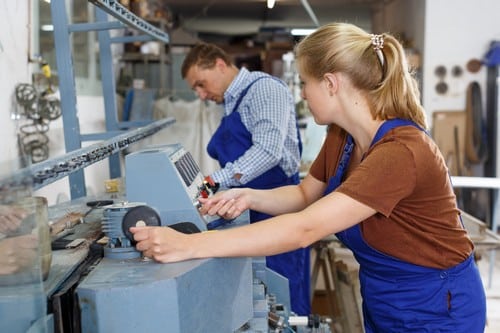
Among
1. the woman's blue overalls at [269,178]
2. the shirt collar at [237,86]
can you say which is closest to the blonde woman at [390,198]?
the woman's blue overalls at [269,178]

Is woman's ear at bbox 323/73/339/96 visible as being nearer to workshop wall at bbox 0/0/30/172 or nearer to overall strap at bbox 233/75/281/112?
overall strap at bbox 233/75/281/112

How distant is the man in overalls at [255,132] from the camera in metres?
2.12

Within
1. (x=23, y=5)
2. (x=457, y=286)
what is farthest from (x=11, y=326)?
(x=23, y=5)

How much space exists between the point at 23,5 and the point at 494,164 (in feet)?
14.4

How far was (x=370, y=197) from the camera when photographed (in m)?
1.13

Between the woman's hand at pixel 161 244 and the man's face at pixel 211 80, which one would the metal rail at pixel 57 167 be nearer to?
the woman's hand at pixel 161 244

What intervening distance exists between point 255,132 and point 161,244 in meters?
1.23

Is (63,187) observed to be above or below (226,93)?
below

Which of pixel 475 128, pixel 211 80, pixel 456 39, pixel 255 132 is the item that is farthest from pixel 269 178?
pixel 456 39

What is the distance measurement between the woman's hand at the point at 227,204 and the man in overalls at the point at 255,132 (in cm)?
52

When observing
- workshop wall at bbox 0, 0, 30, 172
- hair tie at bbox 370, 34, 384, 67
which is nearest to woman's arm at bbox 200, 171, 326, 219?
hair tie at bbox 370, 34, 384, 67

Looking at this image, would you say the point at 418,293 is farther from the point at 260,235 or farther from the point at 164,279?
the point at 164,279

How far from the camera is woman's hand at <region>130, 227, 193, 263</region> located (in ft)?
3.23

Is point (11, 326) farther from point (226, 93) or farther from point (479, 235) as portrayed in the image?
point (479, 235)
